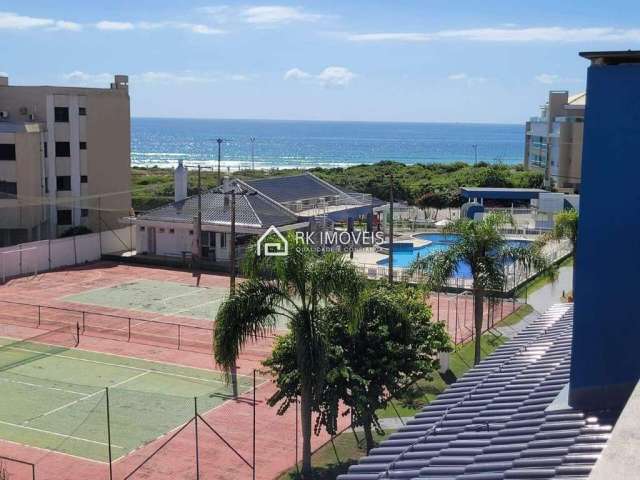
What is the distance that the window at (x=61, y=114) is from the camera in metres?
52.5

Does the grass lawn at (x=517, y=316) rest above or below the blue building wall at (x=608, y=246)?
below

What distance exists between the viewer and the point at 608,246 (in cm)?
856

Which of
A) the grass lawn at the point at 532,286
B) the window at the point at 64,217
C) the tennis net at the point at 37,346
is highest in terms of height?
the window at the point at 64,217

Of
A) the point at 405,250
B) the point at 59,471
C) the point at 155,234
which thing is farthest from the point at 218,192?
the point at 59,471

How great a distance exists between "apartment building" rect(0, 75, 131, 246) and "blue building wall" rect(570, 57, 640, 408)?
148ft

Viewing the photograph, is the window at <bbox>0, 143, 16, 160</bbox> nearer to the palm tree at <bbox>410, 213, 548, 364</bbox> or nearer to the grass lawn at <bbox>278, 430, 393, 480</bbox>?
the palm tree at <bbox>410, 213, 548, 364</bbox>

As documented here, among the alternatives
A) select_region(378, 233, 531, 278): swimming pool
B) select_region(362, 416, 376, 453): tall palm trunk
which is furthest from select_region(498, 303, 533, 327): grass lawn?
select_region(362, 416, 376, 453): tall palm trunk

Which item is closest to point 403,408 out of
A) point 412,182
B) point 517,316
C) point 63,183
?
point 517,316

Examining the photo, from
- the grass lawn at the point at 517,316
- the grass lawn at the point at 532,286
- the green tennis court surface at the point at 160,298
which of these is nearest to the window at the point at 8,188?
the green tennis court surface at the point at 160,298

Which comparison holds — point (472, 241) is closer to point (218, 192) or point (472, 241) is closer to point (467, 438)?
point (467, 438)

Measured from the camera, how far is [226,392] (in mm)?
24469

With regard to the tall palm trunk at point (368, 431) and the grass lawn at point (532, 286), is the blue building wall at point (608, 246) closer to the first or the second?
the tall palm trunk at point (368, 431)

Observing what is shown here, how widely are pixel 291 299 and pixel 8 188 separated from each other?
37.6 meters

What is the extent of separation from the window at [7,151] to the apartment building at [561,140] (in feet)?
148
